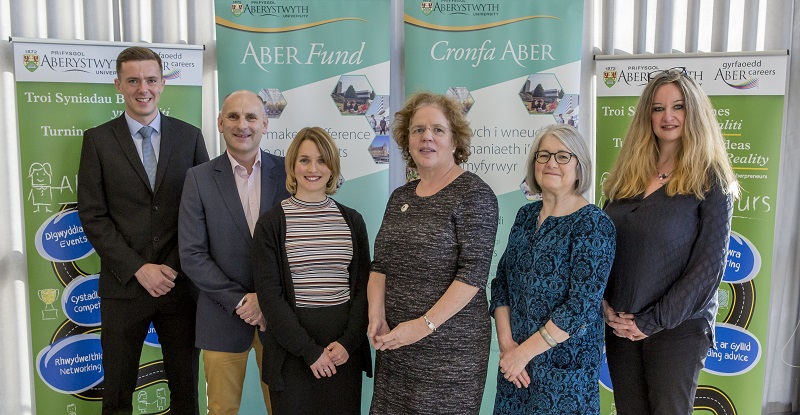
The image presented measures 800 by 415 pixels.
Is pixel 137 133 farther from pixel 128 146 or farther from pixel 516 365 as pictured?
pixel 516 365

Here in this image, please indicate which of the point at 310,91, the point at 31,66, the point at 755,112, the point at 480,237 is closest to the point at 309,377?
the point at 480,237

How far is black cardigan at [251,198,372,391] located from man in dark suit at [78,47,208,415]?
24.4 inches

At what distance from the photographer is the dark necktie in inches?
103

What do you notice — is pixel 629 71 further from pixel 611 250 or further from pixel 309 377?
pixel 309 377

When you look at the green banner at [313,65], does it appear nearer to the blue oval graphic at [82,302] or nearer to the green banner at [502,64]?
the green banner at [502,64]

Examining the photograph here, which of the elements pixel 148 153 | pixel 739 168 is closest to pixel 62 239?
pixel 148 153

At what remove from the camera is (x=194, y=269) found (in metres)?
2.36

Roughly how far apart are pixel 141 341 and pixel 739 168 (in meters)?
3.29

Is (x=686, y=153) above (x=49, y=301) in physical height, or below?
above

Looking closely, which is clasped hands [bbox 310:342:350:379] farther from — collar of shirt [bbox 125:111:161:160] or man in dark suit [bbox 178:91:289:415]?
collar of shirt [bbox 125:111:161:160]

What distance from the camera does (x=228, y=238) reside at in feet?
7.95

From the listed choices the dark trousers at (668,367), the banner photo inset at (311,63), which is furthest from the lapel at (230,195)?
the dark trousers at (668,367)

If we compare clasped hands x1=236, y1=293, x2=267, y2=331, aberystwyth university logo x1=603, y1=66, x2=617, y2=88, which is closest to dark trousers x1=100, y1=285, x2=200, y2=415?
clasped hands x1=236, y1=293, x2=267, y2=331

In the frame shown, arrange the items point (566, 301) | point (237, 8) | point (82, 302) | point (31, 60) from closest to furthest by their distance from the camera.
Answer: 1. point (566, 301)
2. point (31, 60)
3. point (237, 8)
4. point (82, 302)
